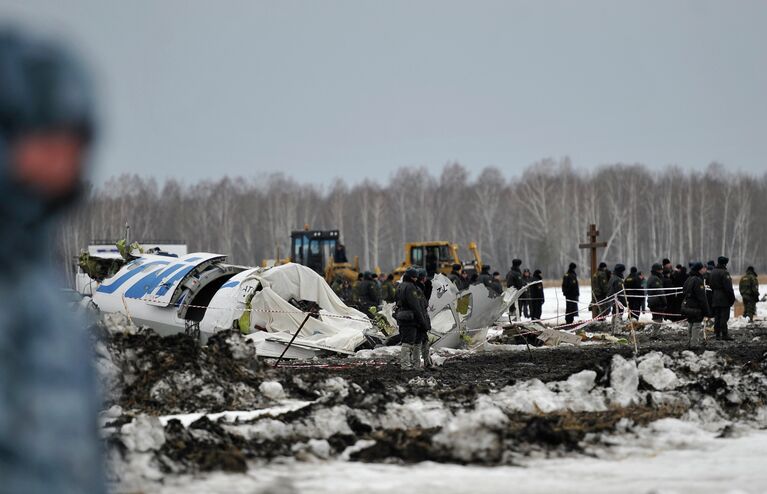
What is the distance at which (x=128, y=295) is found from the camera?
21.0 metres

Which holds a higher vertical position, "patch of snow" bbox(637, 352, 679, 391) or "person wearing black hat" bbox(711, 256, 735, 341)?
"person wearing black hat" bbox(711, 256, 735, 341)

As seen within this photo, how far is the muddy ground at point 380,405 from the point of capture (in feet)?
25.9

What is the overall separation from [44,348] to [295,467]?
5622 millimetres

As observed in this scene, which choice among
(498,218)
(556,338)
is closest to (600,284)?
(556,338)

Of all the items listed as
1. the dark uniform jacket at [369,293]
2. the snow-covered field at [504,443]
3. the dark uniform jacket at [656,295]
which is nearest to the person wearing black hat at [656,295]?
the dark uniform jacket at [656,295]

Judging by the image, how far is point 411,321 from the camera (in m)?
16.0

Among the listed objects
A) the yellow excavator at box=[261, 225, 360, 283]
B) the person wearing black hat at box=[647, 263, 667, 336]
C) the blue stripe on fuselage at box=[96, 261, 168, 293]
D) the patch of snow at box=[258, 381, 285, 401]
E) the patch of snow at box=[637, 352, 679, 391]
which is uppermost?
the yellow excavator at box=[261, 225, 360, 283]

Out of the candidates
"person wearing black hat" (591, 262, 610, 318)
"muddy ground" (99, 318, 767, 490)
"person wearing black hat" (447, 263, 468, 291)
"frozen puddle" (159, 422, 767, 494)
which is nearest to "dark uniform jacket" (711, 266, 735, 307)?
"muddy ground" (99, 318, 767, 490)

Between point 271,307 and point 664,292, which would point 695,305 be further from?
point 271,307

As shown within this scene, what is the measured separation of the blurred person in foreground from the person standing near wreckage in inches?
540

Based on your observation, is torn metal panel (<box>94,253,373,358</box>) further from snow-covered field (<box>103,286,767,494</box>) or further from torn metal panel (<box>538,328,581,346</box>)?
snow-covered field (<box>103,286,767,494</box>)

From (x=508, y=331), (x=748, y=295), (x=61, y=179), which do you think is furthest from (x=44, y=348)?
(x=748, y=295)

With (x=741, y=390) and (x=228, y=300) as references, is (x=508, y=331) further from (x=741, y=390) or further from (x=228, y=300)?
(x=741, y=390)

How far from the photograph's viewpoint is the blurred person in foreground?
211cm
